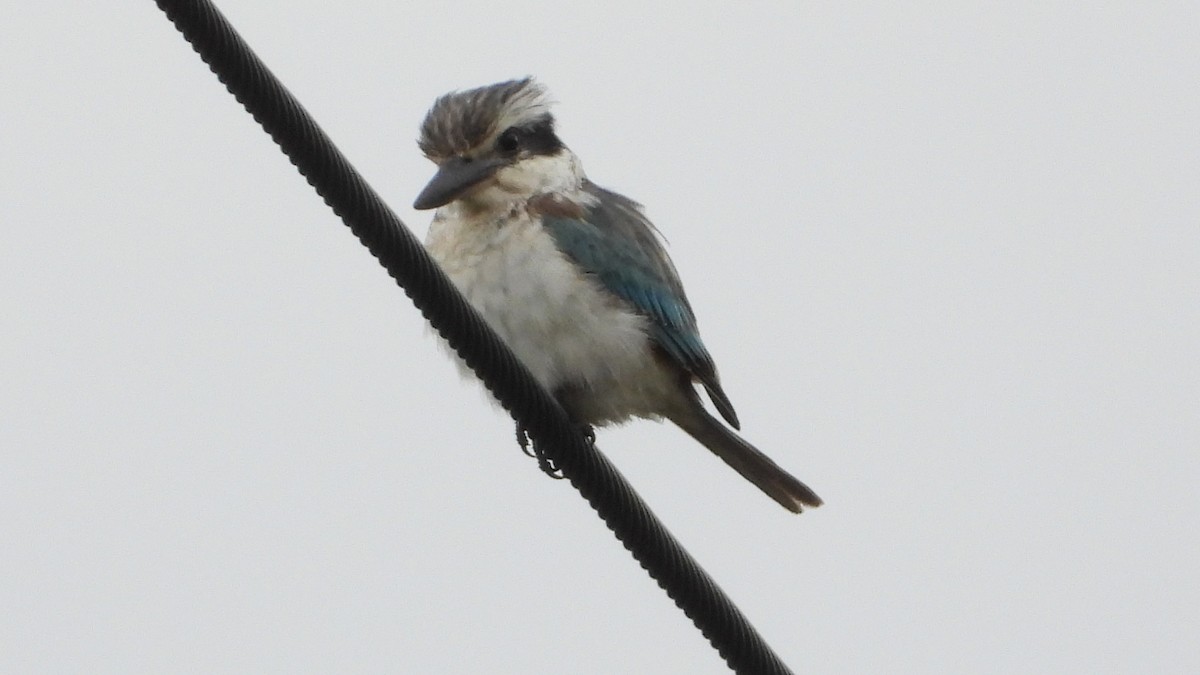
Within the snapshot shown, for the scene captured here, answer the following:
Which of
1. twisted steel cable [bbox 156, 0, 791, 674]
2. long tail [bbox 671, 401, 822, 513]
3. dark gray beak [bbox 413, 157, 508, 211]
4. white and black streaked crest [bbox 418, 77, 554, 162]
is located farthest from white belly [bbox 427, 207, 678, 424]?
twisted steel cable [bbox 156, 0, 791, 674]

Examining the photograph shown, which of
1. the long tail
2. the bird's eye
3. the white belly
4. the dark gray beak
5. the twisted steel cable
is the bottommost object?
the twisted steel cable

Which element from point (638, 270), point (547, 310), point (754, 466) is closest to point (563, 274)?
point (547, 310)

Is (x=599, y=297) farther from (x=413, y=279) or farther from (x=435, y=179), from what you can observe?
(x=413, y=279)

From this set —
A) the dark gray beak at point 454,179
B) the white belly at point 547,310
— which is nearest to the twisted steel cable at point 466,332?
the white belly at point 547,310

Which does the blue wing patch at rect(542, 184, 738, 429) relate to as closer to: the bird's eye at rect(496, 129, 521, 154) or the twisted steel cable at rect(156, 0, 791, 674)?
the bird's eye at rect(496, 129, 521, 154)

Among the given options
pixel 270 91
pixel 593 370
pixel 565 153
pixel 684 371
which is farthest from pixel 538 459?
pixel 270 91

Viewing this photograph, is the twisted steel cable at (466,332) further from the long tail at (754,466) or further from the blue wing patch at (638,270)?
the long tail at (754,466)

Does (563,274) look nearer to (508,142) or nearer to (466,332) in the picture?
(508,142)
